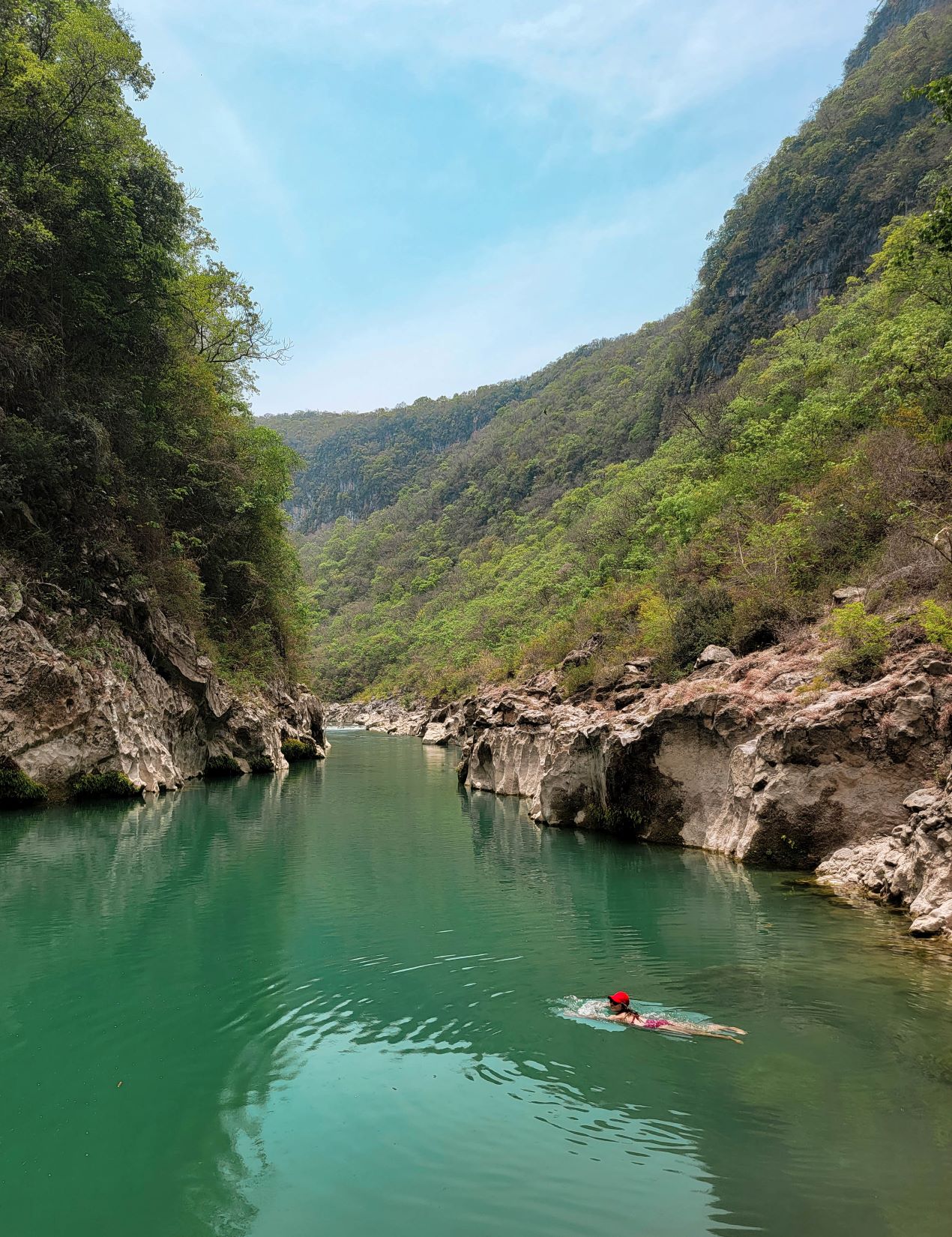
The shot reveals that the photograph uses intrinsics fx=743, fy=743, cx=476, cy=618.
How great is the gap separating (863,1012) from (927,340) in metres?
21.3

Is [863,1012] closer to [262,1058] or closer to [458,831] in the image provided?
[262,1058]

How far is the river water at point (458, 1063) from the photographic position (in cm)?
452

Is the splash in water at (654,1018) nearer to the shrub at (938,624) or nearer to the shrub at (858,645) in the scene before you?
the shrub at (938,624)

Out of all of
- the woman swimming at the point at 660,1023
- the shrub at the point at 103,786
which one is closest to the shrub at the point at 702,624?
the woman swimming at the point at 660,1023

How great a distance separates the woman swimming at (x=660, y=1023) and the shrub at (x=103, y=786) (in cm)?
1787

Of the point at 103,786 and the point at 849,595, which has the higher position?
the point at 849,595

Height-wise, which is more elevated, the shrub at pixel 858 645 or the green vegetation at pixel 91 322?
the green vegetation at pixel 91 322

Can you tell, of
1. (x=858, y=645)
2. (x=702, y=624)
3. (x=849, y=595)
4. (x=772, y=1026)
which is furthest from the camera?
(x=702, y=624)

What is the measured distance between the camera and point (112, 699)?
21281 mm

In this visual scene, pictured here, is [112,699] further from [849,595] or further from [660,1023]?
[849,595]

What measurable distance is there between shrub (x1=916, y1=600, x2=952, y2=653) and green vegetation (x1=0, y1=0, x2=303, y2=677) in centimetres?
2132

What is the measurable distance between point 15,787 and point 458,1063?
17196 millimetres

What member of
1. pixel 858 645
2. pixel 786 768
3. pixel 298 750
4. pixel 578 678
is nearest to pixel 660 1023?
pixel 786 768

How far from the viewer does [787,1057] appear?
6.34 metres
